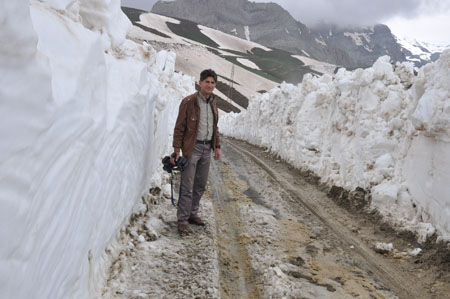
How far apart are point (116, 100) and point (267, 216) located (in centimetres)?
314

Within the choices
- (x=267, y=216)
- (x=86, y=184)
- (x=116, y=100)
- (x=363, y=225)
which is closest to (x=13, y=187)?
(x=86, y=184)

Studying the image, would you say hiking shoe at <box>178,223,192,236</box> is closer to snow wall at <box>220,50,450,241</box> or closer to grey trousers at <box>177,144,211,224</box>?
grey trousers at <box>177,144,211,224</box>

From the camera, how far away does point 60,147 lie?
74.2 inches

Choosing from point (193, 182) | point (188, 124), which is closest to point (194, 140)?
point (188, 124)

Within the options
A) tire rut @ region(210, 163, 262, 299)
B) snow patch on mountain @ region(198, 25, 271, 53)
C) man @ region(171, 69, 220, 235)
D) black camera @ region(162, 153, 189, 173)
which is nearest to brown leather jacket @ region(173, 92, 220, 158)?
man @ region(171, 69, 220, 235)

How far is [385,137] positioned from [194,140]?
3.71 metres

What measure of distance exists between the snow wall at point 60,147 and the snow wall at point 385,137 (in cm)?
382

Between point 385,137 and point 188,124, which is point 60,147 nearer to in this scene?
point 188,124

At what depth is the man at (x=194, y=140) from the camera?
433cm

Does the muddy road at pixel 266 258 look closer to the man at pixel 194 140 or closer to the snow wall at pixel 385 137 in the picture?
the man at pixel 194 140

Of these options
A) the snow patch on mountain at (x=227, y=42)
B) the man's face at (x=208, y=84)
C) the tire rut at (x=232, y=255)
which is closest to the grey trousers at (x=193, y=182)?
the tire rut at (x=232, y=255)

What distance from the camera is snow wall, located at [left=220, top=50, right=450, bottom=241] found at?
177 inches

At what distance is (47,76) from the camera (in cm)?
164

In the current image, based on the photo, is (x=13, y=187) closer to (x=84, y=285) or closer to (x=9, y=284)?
(x=9, y=284)
